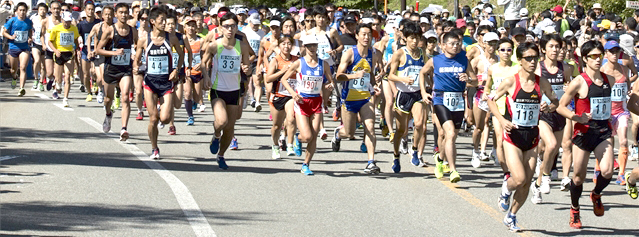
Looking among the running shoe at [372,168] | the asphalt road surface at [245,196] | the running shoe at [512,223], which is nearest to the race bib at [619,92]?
the asphalt road surface at [245,196]

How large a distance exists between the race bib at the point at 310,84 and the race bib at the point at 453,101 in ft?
4.83

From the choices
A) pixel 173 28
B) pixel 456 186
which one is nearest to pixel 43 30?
pixel 173 28

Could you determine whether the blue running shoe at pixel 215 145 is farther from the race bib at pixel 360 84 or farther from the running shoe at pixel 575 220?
the running shoe at pixel 575 220

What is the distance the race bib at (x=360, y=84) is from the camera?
13.1 meters

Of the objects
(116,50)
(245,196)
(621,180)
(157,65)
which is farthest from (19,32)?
(621,180)

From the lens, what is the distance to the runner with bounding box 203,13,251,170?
42.7 ft

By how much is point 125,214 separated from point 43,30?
40.8ft

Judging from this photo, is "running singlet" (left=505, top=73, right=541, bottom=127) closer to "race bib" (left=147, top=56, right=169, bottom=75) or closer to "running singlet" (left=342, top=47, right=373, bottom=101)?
"running singlet" (left=342, top=47, right=373, bottom=101)

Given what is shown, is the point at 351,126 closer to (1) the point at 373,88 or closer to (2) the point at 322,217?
(1) the point at 373,88

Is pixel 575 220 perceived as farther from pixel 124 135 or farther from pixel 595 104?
pixel 124 135

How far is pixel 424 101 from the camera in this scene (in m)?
12.7

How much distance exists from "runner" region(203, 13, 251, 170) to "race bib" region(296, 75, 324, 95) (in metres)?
0.91

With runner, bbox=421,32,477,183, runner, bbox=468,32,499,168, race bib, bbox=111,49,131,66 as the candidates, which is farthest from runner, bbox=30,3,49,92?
runner, bbox=421,32,477,183

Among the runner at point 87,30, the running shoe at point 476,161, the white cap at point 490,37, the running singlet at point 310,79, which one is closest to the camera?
the running singlet at point 310,79
